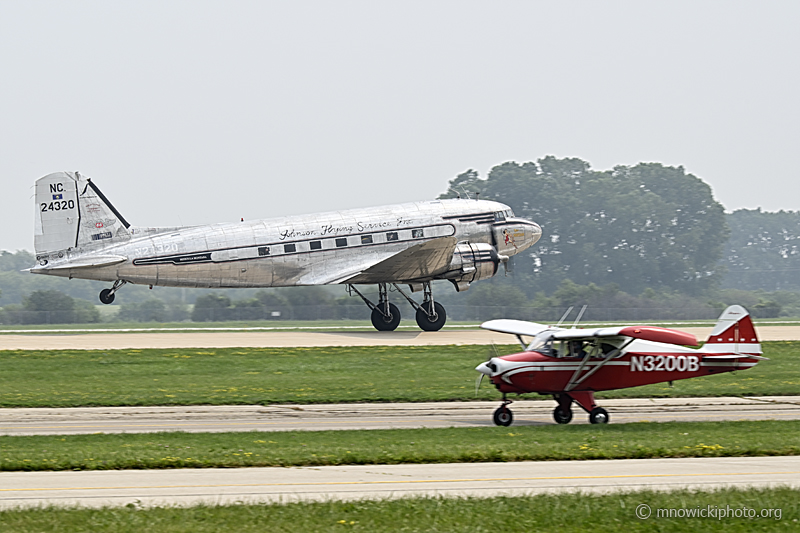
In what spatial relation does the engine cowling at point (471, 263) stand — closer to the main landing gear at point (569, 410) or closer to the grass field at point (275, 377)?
the grass field at point (275, 377)

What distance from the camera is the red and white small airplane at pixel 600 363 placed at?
858 inches

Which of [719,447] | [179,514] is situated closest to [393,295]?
[719,447]

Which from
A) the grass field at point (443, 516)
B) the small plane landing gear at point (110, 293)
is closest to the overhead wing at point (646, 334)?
the grass field at point (443, 516)

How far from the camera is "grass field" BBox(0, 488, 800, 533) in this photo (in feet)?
39.4

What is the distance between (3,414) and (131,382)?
22.4 feet

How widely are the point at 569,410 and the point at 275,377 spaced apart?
43.9ft

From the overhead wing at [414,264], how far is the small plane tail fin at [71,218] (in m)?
11.7

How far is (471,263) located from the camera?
46.1 m

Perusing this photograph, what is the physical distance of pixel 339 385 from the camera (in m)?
30.6

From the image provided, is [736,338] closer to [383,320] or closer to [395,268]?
[395,268]

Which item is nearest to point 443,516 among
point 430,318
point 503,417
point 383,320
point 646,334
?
point 646,334

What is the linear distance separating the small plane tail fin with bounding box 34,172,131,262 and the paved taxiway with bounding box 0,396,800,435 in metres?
19.3

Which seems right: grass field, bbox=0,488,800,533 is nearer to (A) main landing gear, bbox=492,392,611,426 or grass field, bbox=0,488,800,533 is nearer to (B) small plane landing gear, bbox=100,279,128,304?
(A) main landing gear, bbox=492,392,611,426

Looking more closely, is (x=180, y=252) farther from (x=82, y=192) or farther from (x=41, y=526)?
(x=41, y=526)
